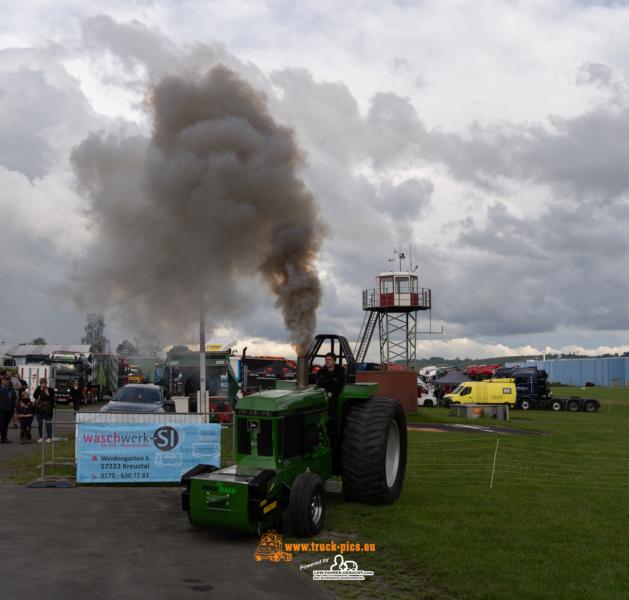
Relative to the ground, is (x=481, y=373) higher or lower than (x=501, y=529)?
higher

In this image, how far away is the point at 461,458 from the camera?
14461 millimetres

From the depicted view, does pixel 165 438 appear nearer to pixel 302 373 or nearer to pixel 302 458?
pixel 302 373

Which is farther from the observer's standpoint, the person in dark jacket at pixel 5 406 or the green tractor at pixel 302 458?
the person in dark jacket at pixel 5 406

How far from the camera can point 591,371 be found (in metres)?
87.2

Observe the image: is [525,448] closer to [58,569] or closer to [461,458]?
[461,458]

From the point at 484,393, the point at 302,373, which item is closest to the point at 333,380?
the point at 302,373

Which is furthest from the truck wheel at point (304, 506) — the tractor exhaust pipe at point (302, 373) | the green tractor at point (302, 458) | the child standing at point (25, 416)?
the child standing at point (25, 416)

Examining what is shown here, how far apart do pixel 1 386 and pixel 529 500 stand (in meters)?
12.9

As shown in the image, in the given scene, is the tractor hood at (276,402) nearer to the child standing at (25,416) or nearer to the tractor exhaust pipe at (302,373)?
the tractor exhaust pipe at (302,373)

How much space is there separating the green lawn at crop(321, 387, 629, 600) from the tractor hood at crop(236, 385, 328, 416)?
150cm

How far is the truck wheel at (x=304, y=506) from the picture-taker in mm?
7273

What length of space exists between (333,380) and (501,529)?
2961mm

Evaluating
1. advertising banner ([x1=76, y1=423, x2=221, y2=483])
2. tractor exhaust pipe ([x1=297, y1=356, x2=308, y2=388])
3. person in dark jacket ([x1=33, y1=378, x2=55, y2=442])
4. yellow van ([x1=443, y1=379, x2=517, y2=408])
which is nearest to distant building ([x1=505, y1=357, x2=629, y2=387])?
yellow van ([x1=443, y1=379, x2=517, y2=408])

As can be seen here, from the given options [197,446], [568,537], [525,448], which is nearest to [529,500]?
[568,537]
